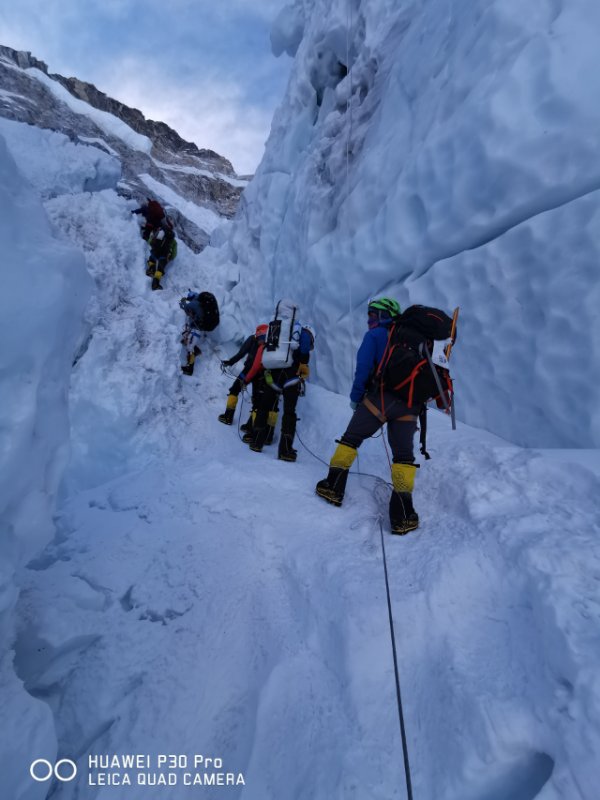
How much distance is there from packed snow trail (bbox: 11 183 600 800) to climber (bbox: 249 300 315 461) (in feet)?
3.86

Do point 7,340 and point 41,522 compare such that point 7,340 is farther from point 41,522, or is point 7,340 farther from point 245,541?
point 245,541

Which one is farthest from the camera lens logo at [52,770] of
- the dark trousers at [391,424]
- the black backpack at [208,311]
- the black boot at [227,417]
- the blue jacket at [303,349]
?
the black backpack at [208,311]

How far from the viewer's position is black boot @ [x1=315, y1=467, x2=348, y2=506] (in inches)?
121

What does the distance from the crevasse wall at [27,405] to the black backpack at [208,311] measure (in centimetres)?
420

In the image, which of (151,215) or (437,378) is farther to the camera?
(151,215)

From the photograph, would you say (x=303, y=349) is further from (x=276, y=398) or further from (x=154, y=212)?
(x=154, y=212)

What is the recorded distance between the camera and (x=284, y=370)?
15.2 ft

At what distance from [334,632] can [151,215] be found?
7097 mm

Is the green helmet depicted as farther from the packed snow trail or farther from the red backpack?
the red backpack

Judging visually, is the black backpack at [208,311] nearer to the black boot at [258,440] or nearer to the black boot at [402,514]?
the black boot at [258,440]

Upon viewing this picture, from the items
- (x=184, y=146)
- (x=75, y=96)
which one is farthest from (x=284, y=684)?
(x=184, y=146)

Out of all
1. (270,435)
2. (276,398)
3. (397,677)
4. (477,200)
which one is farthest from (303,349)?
(397,677)

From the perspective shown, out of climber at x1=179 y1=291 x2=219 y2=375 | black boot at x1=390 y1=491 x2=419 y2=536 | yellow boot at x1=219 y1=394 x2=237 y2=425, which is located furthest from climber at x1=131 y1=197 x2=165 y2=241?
black boot at x1=390 y1=491 x2=419 y2=536

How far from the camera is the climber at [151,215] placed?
22.0ft
